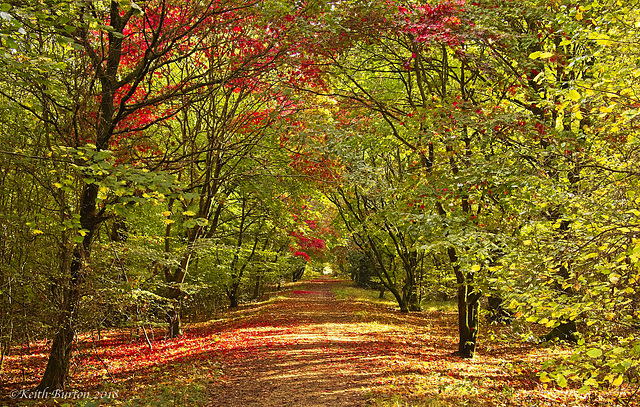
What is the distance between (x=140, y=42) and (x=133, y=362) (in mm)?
7939

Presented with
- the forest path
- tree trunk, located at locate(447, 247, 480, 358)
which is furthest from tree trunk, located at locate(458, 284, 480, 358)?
the forest path

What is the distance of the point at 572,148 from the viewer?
5805 millimetres

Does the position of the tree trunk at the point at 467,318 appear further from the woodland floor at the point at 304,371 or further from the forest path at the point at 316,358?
the forest path at the point at 316,358

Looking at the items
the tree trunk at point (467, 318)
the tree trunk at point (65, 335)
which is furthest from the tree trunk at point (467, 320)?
the tree trunk at point (65, 335)

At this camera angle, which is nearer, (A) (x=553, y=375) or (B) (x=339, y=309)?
(A) (x=553, y=375)

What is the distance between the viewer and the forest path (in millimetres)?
7328

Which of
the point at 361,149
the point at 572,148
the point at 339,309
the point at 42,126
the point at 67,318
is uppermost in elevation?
the point at 361,149

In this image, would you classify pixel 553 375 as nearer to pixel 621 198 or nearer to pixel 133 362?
pixel 621 198

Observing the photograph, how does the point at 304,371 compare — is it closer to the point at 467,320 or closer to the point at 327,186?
the point at 467,320

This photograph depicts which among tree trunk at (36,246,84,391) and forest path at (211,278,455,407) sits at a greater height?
tree trunk at (36,246,84,391)

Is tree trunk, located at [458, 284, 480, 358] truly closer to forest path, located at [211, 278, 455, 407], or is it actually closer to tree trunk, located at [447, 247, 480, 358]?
tree trunk, located at [447, 247, 480, 358]

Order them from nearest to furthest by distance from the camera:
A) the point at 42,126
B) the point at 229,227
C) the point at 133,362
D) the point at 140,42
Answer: the point at 42,126
the point at 140,42
the point at 133,362
the point at 229,227

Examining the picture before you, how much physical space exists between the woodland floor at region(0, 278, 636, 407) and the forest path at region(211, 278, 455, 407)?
0.09 ft

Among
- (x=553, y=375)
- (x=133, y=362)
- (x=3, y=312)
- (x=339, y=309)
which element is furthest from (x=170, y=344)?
(x=553, y=375)
